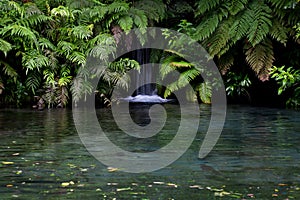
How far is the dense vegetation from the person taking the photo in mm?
8484

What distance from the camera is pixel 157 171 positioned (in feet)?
13.0

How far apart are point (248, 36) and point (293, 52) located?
1.11m

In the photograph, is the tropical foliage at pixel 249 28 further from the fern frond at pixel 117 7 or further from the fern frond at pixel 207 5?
the fern frond at pixel 117 7

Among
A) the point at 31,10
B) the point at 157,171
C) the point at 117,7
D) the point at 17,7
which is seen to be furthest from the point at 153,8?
the point at 157,171

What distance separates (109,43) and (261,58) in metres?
2.45

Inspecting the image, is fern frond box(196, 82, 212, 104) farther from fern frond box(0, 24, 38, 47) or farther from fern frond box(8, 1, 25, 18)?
fern frond box(8, 1, 25, 18)

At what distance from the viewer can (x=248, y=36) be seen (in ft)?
28.0

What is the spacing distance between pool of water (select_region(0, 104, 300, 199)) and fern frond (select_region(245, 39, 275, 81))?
6.97 ft

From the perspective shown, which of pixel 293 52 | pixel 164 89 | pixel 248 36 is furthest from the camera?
pixel 164 89

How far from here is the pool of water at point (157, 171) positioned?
11.1 feet

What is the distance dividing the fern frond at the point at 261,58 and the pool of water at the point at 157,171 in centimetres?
213

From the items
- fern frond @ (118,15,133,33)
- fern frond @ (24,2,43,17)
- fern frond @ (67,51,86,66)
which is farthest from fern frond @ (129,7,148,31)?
fern frond @ (24,2,43,17)

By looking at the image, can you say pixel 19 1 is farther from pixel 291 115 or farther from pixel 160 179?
pixel 160 179

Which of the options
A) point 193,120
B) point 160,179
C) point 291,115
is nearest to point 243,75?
point 291,115
